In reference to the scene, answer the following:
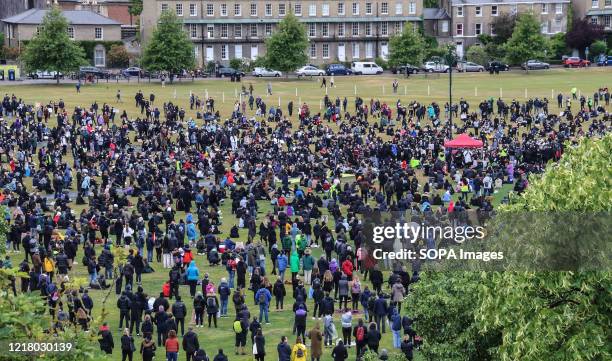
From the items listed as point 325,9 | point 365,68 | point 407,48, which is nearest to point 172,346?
point 407,48

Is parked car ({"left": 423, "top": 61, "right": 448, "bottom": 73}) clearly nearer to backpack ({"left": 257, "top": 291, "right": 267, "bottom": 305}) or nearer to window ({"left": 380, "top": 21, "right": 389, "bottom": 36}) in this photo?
window ({"left": 380, "top": 21, "right": 389, "bottom": 36})

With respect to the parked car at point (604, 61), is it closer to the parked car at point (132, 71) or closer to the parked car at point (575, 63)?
the parked car at point (575, 63)

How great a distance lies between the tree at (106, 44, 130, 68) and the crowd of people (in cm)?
3538

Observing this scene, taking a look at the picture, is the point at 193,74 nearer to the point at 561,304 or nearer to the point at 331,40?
the point at 331,40

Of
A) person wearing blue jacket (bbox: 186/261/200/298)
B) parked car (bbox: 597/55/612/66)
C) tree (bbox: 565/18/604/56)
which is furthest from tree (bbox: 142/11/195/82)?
person wearing blue jacket (bbox: 186/261/200/298)

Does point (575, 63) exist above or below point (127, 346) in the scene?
above

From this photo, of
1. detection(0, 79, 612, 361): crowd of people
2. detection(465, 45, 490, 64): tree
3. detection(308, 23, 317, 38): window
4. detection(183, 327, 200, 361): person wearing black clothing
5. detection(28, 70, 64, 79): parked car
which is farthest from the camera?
detection(308, 23, 317, 38): window

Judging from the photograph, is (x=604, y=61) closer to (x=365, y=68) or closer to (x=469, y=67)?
(x=469, y=67)

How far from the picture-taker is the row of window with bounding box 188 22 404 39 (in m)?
125

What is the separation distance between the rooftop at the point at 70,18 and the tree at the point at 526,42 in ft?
121

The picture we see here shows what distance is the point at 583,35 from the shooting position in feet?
412

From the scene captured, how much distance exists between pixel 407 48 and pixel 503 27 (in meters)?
16.3

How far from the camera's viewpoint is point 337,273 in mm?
36062

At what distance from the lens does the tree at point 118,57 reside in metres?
121
